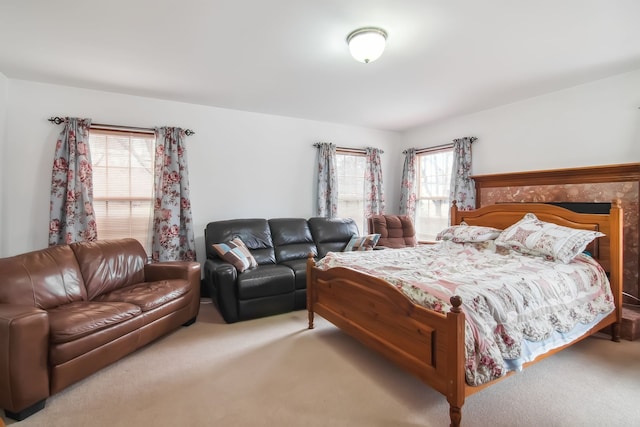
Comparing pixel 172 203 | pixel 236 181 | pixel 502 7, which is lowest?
pixel 172 203

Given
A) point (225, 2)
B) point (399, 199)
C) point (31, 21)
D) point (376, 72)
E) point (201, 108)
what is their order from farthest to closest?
point (399, 199), point (201, 108), point (376, 72), point (31, 21), point (225, 2)

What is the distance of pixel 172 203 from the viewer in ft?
12.6

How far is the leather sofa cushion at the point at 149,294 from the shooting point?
2.50m

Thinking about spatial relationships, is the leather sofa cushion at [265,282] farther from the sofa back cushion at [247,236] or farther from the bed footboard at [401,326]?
the bed footboard at [401,326]

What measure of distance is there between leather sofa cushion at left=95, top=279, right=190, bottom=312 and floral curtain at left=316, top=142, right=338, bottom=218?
2.51 meters

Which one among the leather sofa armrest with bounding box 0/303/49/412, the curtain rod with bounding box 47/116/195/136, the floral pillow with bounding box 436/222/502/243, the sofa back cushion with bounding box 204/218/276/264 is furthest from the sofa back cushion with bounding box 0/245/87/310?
the floral pillow with bounding box 436/222/502/243

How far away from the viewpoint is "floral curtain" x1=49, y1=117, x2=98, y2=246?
3344 mm

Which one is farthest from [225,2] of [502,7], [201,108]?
[201,108]

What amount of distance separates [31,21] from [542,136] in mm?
5170

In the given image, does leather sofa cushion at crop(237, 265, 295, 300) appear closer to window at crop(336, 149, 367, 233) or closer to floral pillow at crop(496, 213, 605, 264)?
window at crop(336, 149, 367, 233)

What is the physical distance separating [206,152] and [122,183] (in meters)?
1.11

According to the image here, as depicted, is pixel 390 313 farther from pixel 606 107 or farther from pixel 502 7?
pixel 606 107

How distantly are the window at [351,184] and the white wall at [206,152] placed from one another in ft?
0.80

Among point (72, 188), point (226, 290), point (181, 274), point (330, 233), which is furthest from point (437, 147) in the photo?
point (72, 188)
